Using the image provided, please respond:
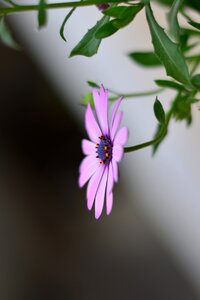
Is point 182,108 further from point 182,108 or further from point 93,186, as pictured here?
point 93,186

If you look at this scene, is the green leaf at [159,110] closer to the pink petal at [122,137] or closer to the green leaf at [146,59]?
the pink petal at [122,137]

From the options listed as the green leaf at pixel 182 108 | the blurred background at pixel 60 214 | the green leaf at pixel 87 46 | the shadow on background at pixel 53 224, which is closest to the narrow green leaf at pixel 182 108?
the green leaf at pixel 182 108

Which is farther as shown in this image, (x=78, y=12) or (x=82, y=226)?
(x=82, y=226)

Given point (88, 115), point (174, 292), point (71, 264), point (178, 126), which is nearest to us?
point (88, 115)

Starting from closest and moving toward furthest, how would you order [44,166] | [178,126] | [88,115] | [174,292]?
[88,115], [178,126], [174,292], [44,166]

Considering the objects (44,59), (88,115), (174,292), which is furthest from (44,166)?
(88,115)

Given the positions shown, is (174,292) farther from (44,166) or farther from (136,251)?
(44,166)

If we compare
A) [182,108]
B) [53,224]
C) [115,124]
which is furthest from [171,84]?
[53,224]

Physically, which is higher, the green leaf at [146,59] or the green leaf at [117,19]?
the green leaf at [117,19]
